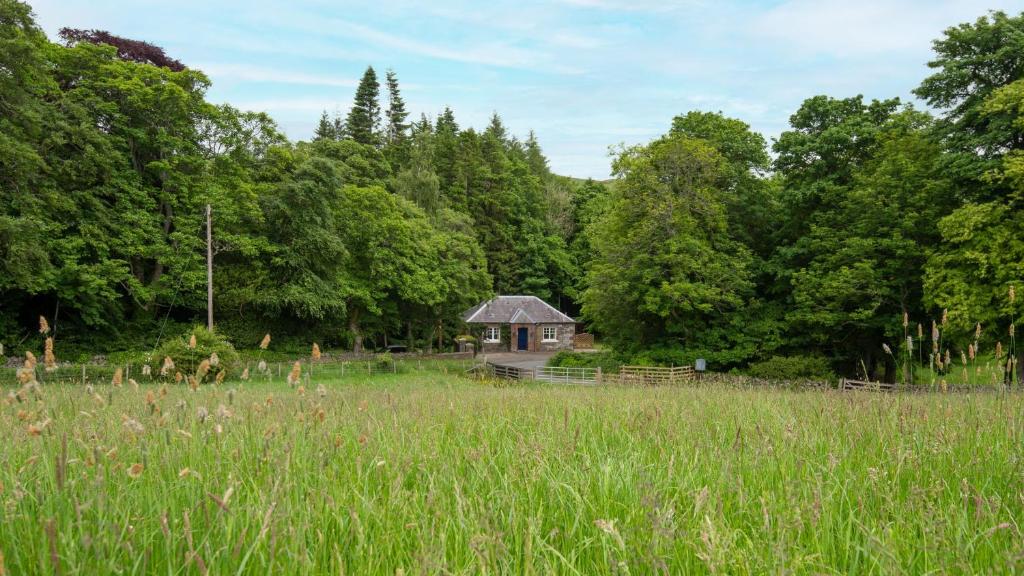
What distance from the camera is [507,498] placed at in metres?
2.56

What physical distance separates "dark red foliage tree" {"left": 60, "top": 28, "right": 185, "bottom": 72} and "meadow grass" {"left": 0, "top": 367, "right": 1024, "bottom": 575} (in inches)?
1467

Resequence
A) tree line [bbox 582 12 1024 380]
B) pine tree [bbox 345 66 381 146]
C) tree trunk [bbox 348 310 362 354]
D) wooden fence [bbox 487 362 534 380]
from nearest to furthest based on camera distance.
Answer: tree line [bbox 582 12 1024 380], wooden fence [bbox 487 362 534 380], tree trunk [bbox 348 310 362 354], pine tree [bbox 345 66 381 146]

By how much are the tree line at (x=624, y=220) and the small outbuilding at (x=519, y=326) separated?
1158 centimetres

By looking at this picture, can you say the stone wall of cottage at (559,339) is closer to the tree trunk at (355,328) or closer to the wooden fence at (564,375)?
the tree trunk at (355,328)

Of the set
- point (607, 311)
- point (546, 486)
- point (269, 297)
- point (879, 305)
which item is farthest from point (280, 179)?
point (546, 486)

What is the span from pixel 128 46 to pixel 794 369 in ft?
129

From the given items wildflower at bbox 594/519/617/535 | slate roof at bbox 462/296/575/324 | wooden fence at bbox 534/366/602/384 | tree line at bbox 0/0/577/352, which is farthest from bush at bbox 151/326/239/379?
slate roof at bbox 462/296/575/324

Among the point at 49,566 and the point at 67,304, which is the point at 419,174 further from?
the point at 49,566

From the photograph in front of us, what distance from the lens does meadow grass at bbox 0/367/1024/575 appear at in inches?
75.3

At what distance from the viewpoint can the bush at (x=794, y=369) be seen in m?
24.8

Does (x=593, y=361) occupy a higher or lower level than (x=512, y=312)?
lower

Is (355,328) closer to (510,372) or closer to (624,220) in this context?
(510,372)

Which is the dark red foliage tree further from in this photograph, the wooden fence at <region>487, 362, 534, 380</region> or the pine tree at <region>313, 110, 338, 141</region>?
the pine tree at <region>313, 110, 338, 141</region>

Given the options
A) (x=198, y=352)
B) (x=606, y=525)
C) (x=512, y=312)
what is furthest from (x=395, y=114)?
(x=606, y=525)
